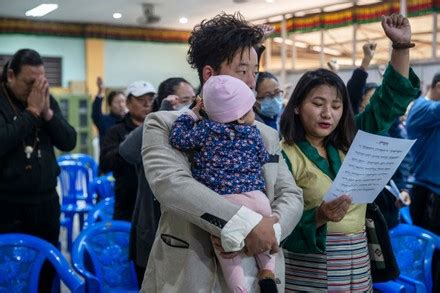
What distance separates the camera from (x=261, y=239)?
1.19 meters

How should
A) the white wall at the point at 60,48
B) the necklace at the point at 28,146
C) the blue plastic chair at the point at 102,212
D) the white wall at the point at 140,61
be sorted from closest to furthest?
the necklace at the point at 28,146 → the blue plastic chair at the point at 102,212 → the white wall at the point at 60,48 → the white wall at the point at 140,61

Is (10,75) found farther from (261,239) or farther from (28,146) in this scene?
(261,239)

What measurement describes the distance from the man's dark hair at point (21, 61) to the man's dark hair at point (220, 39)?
1232 millimetres

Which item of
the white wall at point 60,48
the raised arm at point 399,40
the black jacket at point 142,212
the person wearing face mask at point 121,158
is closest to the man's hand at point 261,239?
the raised arm at point 399,40

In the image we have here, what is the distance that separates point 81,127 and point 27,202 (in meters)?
7.51

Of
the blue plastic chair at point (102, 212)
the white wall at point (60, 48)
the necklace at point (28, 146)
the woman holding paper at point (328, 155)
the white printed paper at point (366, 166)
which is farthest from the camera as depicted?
the white wall at point (60, 48)

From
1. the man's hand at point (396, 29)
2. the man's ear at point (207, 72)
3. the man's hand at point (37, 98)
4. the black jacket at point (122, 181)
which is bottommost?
the black jacket at point (122, 181)

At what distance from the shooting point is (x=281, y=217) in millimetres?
1295

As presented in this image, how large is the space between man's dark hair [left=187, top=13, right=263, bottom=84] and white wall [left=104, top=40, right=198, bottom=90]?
935cm

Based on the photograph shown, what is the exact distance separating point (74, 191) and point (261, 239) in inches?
186

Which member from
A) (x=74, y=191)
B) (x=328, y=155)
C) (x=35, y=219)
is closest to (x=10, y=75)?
(x=35, y=219)

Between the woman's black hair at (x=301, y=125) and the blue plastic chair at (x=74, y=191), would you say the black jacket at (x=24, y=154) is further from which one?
the blue plastic chair at (x=74, y=191)

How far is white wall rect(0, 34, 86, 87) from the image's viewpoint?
9297 millimetres

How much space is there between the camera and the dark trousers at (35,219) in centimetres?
240
